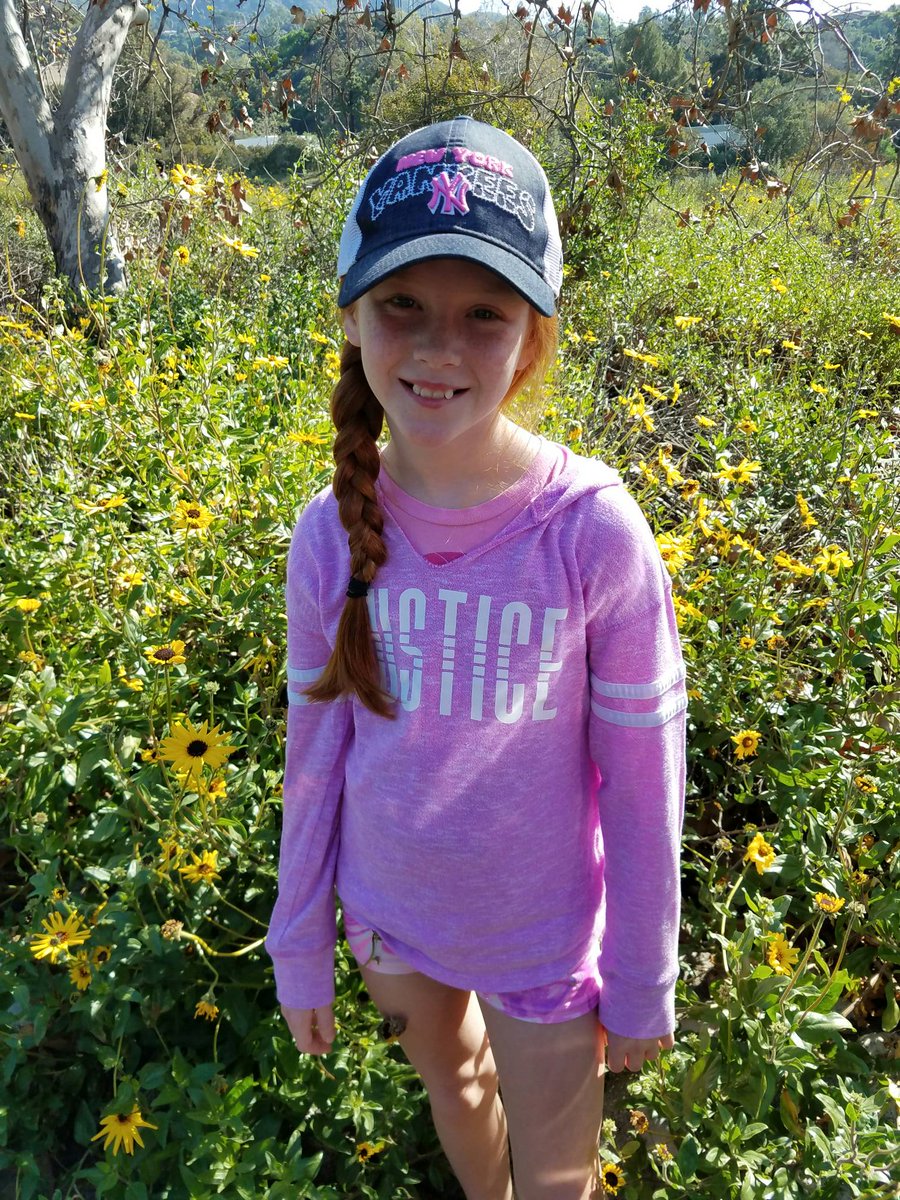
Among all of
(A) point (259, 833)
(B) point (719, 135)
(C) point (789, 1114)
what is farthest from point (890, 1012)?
(B) point (719, 135)

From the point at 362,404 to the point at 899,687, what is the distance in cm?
129

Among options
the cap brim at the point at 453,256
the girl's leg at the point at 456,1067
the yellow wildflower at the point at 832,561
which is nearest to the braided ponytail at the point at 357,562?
the cap brim at the point at 453,256

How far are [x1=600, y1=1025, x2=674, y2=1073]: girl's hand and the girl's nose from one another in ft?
2.77

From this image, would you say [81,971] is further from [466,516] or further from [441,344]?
[441,344]

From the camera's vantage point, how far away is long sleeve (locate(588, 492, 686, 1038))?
39.5 inches

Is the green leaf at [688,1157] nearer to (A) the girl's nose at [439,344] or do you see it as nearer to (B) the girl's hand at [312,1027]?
(B) the girl's hand at [312,1027]

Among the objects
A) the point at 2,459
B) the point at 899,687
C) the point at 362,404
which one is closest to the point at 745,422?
the point at 899,687

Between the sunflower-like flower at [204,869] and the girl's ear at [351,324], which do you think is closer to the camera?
the girl's ear at [351,324]

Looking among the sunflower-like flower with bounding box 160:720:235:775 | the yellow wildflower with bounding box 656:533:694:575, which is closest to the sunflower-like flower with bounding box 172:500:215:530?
the sunflower-like flower with bounding box 160:720:235:775

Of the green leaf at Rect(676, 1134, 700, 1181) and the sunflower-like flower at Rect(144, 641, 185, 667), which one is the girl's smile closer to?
the sunflower-like flower at Rect(144, 641, 185, 667)

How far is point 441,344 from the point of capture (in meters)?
0.97

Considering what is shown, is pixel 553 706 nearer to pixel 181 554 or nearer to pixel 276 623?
pixel 276 623

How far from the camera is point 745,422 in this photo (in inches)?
102

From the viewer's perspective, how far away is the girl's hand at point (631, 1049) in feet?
3.56
